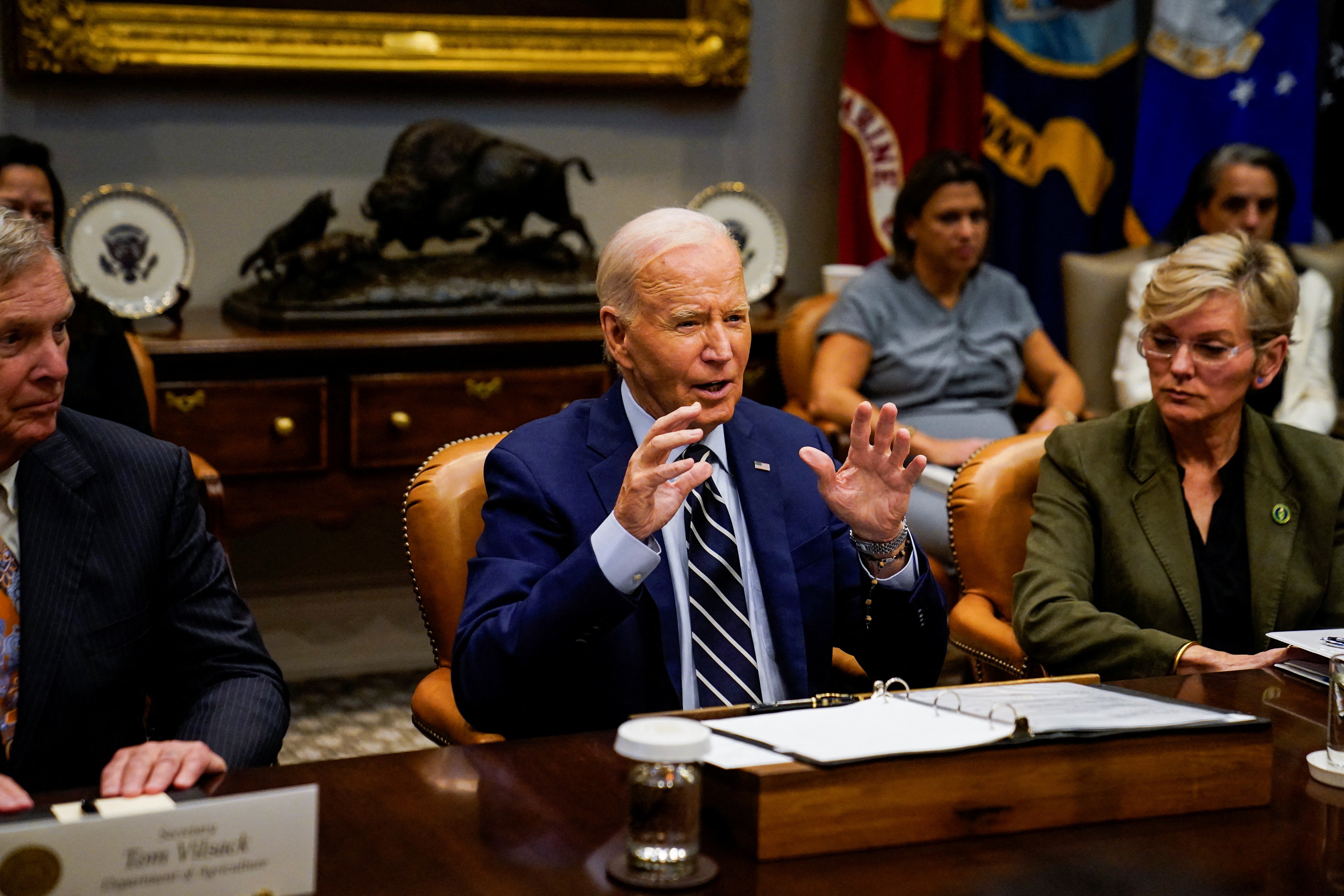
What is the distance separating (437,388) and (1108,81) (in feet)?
8.68

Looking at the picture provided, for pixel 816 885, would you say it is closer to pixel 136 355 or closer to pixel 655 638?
pixel 655 638

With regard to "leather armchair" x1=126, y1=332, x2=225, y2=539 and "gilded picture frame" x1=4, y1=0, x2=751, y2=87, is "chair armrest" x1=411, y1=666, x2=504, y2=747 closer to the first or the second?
"leather armchair" x1=126, y1=332, x2=225, y2=539

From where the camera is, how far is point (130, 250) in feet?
13.1

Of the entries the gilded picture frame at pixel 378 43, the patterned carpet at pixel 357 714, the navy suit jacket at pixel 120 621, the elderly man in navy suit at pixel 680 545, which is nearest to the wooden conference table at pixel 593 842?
the elderly man in navy suit at pixel 680 545

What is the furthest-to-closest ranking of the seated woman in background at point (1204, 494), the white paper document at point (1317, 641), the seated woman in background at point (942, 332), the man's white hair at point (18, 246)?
the seated woman in background at point (942, 332)
the seated woman in background at point (1204, 494)
the white paper document at point (1317, 641)
the man's white hair at point (18, 246)

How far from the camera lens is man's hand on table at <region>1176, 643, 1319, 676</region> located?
200cm

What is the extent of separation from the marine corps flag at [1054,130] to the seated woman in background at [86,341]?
9.83 ft

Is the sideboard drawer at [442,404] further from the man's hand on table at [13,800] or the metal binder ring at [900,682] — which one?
the man's hand on table at [13,800]

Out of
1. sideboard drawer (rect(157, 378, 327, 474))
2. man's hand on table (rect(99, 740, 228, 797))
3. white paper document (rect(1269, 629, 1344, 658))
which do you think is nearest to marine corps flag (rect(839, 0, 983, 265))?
sideboard drawer (rect(157, 378, 327, 474))

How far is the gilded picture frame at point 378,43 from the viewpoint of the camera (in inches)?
158

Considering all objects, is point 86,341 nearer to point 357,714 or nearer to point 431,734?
point 357,714

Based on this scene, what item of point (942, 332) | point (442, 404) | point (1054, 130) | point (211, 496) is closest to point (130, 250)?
point (442, 404)

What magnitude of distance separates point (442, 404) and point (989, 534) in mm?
1944

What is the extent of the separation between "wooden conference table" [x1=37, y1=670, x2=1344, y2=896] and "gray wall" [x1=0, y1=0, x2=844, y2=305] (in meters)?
3.22
